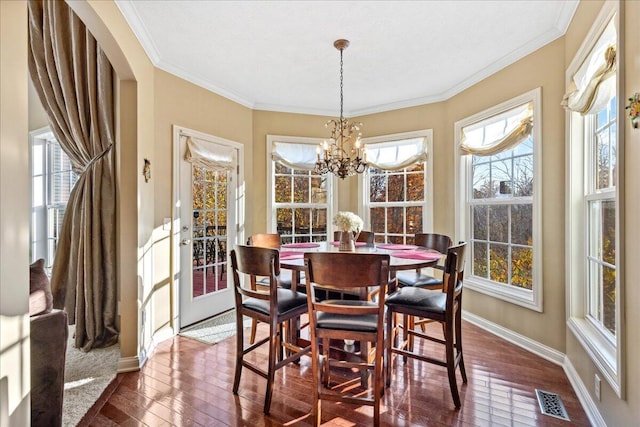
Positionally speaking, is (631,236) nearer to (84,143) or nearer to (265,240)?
(265,240)

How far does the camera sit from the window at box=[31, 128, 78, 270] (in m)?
3.98

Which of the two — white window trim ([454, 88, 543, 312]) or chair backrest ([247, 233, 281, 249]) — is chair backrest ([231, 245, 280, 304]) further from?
white window trim ([454, 88, 543, 312])

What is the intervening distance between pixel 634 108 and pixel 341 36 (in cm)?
206

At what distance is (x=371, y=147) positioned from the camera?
456 cm

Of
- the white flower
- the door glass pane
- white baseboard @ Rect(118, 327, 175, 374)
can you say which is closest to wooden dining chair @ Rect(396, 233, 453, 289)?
the white flower

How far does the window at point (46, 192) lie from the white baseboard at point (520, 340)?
495cm

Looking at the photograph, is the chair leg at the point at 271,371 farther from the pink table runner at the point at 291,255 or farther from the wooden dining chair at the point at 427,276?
the wooden dining chair at the point at 427,276

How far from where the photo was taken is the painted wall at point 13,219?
Answer: 1194 millimetres

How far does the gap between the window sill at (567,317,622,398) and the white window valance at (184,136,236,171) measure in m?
3.54

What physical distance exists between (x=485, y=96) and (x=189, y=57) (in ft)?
9.75

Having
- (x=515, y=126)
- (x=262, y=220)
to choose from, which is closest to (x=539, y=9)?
(x=515, y=126)

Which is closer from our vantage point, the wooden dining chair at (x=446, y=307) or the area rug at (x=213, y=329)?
the wooden dining chair at (x=446, y=307)

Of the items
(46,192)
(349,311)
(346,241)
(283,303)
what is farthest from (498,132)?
(46,192)

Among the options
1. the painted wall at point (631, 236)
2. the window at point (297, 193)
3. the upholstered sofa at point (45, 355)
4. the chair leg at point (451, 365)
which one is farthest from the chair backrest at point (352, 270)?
the window at point (297, 193)
